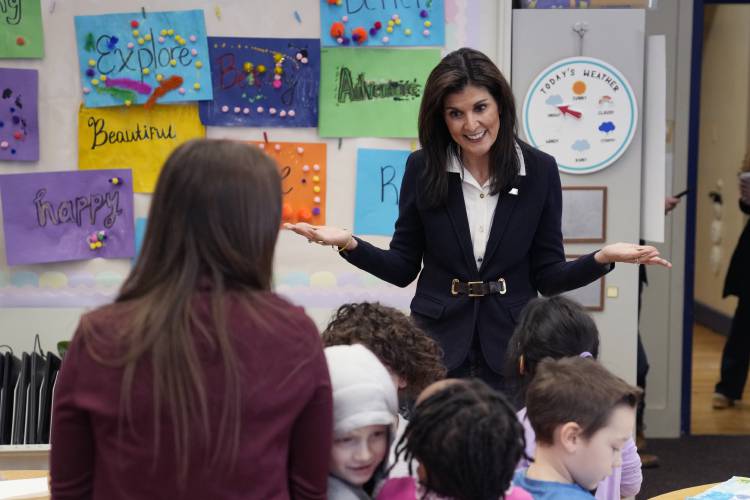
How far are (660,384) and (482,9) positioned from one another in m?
2.39

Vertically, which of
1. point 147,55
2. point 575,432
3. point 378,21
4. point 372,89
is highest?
point 378,21

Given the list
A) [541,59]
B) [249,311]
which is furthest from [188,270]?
[541,59]

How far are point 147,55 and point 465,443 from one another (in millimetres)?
2435

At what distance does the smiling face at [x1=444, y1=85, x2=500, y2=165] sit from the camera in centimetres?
252

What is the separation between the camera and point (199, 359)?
1.42 metres

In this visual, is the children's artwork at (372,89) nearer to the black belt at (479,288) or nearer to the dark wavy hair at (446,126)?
the dark wavy hair at (446,126)

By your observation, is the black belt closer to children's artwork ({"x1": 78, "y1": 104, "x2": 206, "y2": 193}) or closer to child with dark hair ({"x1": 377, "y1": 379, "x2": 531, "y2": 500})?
child with dark hair ({"x1": 377, "y1": 379, "x2": 531, "y2": 500})

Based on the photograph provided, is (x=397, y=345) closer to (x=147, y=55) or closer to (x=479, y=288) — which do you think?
(x=479, y=288)

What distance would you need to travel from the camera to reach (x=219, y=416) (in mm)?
1419

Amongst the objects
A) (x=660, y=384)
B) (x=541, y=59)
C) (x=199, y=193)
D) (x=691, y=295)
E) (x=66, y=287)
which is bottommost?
(x=660, y=384)

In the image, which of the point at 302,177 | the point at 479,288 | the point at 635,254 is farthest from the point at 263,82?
the point at 635,254

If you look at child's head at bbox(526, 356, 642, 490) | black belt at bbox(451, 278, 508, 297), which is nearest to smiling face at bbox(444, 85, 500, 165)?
black belt at bbox(451, 278, 508, 297)

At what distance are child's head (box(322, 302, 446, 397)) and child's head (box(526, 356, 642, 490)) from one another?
28cm

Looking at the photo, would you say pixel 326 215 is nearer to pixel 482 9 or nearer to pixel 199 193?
pixel 482 9
